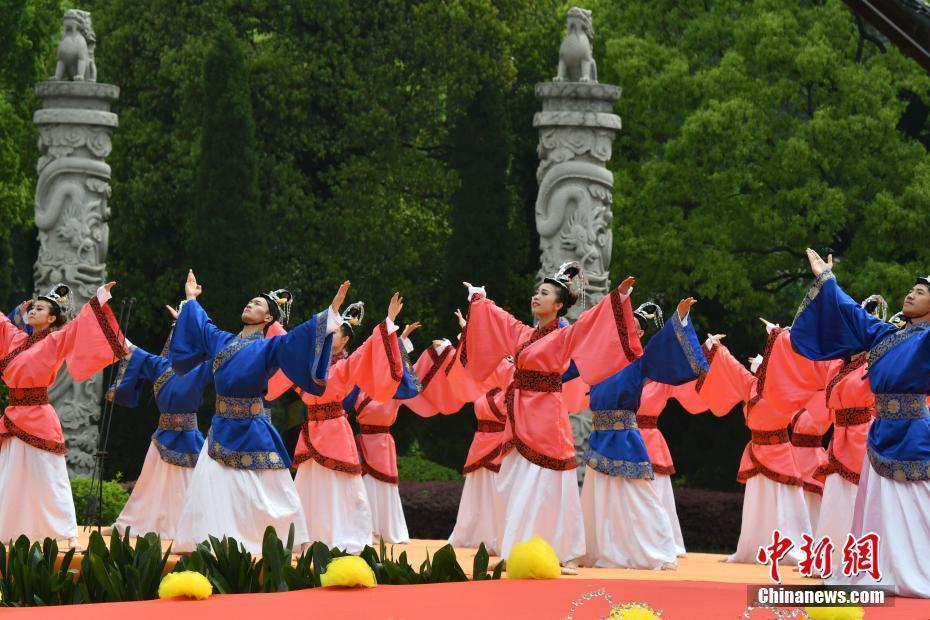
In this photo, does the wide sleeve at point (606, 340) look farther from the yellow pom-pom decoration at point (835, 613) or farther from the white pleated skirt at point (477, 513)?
the yellow pom-pom decoration at point (835, 613)

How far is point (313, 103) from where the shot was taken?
20281 millimetres

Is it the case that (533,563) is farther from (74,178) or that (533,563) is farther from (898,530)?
(74,178)

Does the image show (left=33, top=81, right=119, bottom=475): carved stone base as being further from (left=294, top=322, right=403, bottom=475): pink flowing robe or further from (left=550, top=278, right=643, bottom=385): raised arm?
(left=550, top=278, right=643, bottom=385): raised arm

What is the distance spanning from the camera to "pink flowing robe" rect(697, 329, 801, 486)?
11430 millimetres

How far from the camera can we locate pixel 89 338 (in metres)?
10.6

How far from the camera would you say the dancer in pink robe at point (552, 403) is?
30.3 feet

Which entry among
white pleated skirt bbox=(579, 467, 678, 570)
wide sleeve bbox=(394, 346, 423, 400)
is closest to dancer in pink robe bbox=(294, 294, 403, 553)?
wide sleeve bbox=(394, 346, 423, 400)

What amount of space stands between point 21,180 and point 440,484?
277 inches

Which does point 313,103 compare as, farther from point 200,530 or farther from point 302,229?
point 200,530

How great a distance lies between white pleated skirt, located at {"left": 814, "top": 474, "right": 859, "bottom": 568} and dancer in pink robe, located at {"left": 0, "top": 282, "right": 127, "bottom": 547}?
4.90 meters

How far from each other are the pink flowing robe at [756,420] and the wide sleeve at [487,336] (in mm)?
2056

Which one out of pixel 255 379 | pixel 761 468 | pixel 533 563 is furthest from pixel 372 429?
pixel 533 563

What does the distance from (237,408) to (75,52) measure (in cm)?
776

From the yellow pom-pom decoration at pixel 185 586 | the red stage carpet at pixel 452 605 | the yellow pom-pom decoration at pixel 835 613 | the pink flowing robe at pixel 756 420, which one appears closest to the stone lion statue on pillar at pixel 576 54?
the pink flowing robe at pixel 756 420
